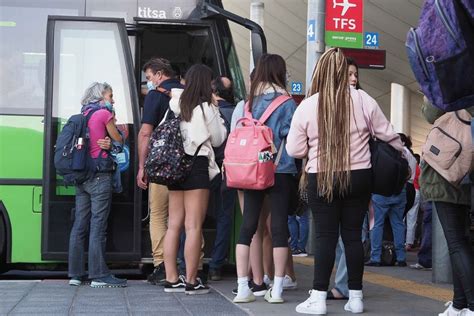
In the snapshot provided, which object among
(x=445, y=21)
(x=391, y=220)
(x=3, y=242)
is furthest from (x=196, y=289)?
(x=391, y=220)

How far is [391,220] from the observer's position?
1170cm

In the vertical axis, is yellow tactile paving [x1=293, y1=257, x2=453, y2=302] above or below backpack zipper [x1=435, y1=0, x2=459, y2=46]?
below

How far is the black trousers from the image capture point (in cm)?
587

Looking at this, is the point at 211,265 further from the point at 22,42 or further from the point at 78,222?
the point at 22,42

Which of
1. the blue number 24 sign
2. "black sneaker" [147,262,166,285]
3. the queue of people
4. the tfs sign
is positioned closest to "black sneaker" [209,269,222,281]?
the queue of people

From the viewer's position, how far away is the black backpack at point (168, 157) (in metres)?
7.29

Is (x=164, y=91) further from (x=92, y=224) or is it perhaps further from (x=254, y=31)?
(x=92, y=224)

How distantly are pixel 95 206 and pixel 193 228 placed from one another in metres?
1.03

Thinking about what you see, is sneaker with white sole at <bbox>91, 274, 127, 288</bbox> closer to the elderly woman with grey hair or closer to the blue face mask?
the elderly woman with grey hair

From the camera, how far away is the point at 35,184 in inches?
338

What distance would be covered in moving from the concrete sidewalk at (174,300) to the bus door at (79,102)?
1.62 ft

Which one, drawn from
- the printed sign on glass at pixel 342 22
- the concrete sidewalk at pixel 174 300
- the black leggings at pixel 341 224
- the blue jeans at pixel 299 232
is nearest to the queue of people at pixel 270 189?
the black leggings at pixel 341 224

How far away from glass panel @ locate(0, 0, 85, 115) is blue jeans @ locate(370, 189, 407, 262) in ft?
15.5

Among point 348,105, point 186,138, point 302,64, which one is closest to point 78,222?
point 186,138
